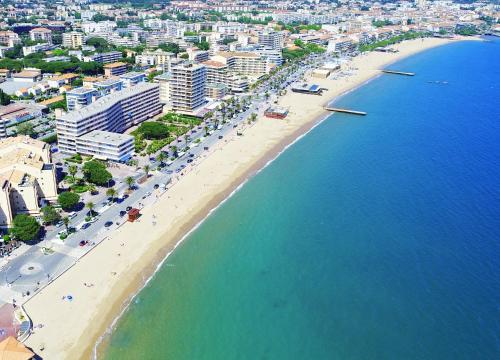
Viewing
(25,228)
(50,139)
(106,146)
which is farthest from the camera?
(50,139)

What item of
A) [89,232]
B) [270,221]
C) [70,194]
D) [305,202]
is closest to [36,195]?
[70,194]

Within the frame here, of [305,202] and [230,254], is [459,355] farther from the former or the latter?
[305,202]

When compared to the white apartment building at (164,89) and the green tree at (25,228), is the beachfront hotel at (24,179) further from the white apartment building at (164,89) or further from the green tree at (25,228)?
the white apartment building at (164,89)

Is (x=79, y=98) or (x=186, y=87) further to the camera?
(x=186, y=87)

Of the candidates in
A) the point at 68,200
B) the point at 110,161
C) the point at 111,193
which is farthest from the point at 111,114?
the point at 68,200

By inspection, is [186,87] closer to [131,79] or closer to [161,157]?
[131,79]

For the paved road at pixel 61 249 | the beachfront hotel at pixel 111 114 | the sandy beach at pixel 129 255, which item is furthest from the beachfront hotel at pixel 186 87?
the paved road at pixel 61 249
